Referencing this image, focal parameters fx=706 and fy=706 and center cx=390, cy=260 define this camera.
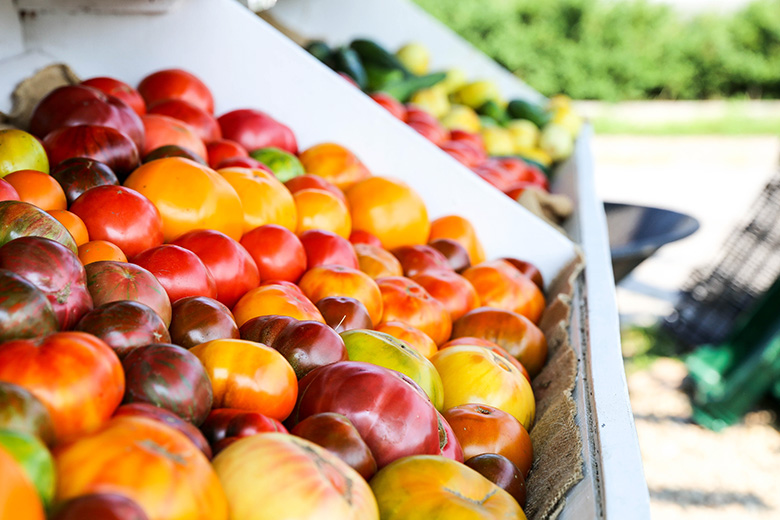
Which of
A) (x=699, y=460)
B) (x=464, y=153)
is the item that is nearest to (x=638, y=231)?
(x=464, y=153)

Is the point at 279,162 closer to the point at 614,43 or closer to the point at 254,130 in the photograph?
the point at 254,130

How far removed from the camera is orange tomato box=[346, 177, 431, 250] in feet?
6.78

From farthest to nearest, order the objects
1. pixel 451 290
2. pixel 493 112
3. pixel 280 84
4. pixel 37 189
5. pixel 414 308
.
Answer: pixel 493 112, pixel 280 84, pixel 451 290, pixel 414 308, pixel 37 189

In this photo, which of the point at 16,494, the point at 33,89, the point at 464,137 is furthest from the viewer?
the point at 464,137

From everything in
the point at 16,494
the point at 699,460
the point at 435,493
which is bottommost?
the point at 699,460

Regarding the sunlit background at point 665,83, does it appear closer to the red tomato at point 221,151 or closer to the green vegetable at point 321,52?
the green vegetable at point 321,52

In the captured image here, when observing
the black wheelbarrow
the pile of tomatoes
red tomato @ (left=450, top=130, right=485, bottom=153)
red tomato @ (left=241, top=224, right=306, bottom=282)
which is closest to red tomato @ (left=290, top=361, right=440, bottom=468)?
the pile of tomatoes

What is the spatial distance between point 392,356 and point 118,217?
573 millimetres

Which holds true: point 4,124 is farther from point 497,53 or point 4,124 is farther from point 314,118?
point 497,53

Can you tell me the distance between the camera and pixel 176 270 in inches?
49.3

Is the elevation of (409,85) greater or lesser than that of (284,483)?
lesser

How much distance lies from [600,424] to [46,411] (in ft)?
2.84

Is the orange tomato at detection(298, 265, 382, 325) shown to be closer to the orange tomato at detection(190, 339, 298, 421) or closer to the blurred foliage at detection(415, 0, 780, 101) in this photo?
the orange tomato at detection(190, 339, 298, 421)

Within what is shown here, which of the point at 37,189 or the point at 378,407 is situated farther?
the point at 37,189
